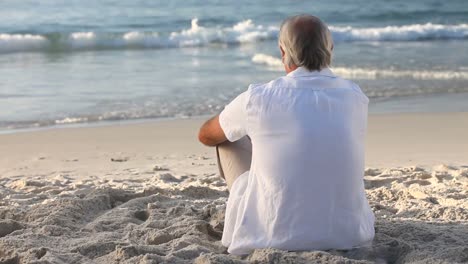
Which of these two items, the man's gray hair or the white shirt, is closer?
the man's gray hair

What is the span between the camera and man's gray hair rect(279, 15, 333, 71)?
3.41 metres

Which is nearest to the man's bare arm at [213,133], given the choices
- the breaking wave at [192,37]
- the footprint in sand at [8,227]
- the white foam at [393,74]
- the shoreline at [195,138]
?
the footprint in sand at [8,227]

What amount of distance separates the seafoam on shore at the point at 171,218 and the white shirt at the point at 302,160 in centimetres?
10

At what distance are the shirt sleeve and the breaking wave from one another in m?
12.8

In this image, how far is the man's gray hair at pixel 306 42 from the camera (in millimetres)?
3408

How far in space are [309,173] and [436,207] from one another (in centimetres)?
162

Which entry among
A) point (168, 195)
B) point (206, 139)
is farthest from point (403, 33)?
point (206, 139)

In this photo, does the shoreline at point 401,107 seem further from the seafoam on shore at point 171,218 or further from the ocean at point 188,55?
the seafoam on shore at point 171,218

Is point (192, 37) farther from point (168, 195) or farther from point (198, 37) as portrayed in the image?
point (168, 195)

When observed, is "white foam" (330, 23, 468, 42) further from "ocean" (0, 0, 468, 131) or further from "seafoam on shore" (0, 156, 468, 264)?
"seafoam on shore" (0, 156, 468, 264)

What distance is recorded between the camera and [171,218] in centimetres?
465

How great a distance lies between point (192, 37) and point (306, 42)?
14473 mm

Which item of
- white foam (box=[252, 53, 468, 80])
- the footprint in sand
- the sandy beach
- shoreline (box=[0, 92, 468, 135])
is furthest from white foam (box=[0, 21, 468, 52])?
the footprint in sand

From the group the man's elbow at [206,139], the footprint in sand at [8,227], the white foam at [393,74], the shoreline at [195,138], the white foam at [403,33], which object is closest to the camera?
the man's elbow at [206,139]
